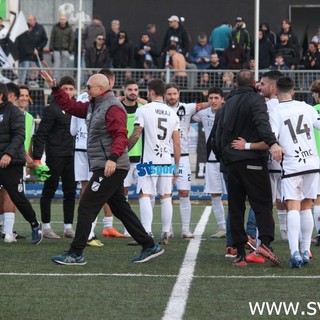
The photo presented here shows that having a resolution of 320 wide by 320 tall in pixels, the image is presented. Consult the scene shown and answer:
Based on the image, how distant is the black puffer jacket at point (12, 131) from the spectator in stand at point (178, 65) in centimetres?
1196

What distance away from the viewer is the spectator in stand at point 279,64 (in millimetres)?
25891

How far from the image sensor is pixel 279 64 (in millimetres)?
25969

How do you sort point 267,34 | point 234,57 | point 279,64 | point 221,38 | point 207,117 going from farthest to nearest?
1. point 221,38
2. point 267,34
3. point 234,57
4. point 279,64
5. point 207,117

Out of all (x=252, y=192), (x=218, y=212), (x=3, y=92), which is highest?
(x=3, y=92)

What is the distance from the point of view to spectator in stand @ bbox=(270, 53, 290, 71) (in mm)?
25891

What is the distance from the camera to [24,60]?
26.7m

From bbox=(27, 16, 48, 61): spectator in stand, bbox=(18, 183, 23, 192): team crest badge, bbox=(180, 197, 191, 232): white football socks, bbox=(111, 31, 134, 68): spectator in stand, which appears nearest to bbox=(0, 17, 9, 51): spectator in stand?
bbox=(27, 16, 48, 61): spectator in stand

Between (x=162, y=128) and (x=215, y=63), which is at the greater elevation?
(x=215, y=63)

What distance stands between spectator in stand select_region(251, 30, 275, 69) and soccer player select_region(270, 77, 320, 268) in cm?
1500

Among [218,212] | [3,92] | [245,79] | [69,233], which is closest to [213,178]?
[218,212]

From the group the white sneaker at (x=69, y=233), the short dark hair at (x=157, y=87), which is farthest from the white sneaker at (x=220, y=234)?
the short dark hair at (x=157, y=87)

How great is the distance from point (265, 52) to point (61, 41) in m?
4.98

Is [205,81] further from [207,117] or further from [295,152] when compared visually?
[295,152]

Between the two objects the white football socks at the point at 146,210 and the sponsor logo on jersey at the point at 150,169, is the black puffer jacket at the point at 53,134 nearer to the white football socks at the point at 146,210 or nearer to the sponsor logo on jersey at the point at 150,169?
the sponsor logo on jersey at the point at 150,169
